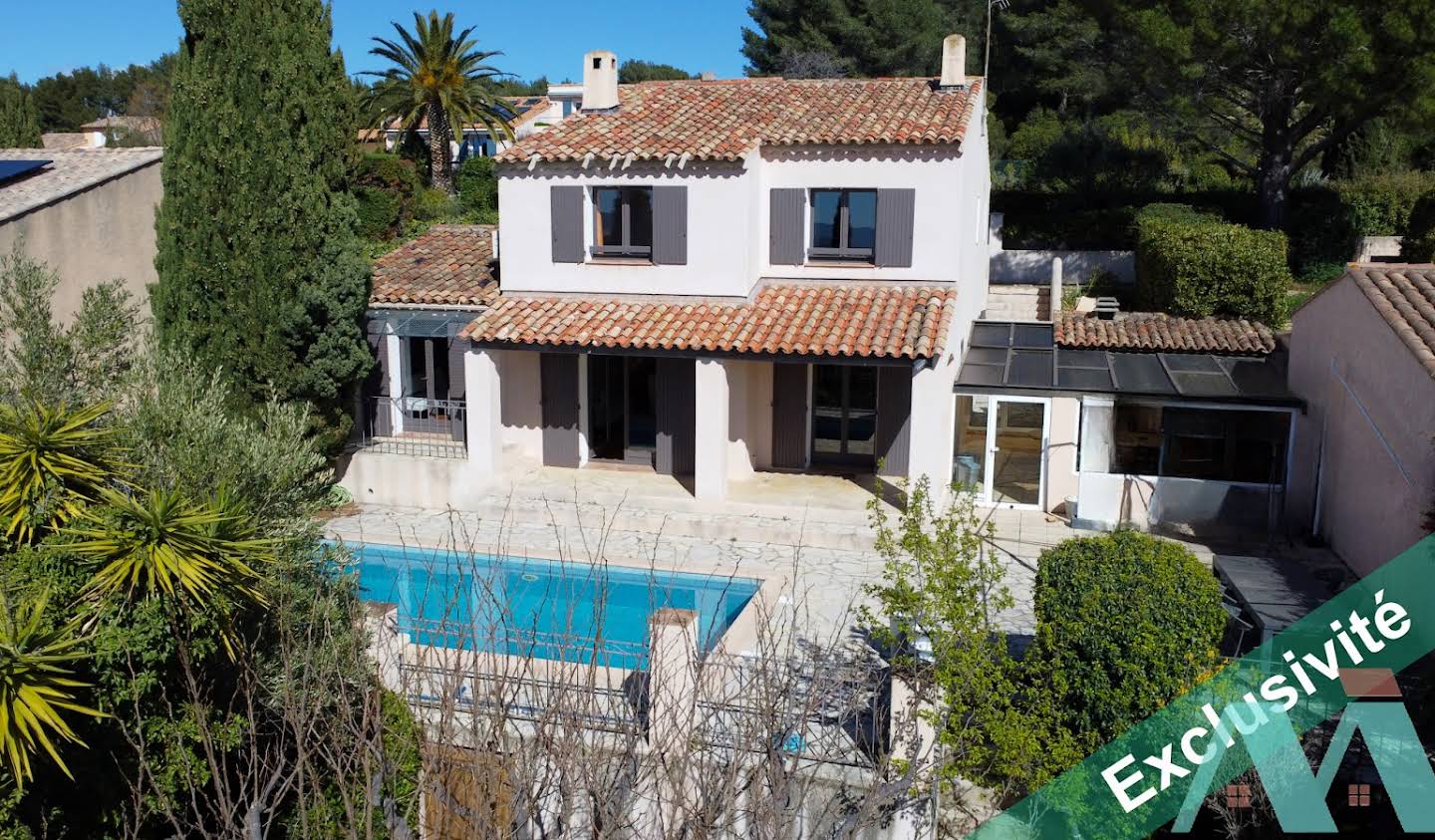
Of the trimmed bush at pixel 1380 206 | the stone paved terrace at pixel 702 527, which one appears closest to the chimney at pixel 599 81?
the stone paved terrace at pixel 702 527

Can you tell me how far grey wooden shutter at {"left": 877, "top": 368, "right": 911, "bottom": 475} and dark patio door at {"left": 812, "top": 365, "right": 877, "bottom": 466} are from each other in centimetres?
34

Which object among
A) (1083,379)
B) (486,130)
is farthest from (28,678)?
(486,130)

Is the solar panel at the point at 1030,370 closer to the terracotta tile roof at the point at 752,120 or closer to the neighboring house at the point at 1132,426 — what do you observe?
the neighboring house at the point at 1132,426

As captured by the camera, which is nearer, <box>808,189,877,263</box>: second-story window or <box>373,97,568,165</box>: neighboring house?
<box>808,189,877,263</box>: second-story window

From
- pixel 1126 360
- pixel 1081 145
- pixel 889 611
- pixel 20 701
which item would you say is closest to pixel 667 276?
pixel 1126 360

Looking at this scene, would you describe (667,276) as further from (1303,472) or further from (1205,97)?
(1205,97)

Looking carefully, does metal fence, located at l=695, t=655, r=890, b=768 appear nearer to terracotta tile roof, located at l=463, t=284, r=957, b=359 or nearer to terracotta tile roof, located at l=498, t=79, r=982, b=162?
terracotta tile roof, located at l=463, t=284, r=957, b=359

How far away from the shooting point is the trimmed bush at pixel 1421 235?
34.5 metres

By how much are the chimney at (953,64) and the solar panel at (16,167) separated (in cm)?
2156

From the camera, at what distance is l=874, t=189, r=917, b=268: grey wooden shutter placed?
2472cm

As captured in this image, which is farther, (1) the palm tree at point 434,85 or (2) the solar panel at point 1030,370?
(1) the palm tree at point 434,85

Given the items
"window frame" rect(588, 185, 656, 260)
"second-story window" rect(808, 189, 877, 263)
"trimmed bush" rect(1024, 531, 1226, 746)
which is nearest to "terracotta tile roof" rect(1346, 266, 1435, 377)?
"trimmed bush" rect(1024, 531, 1226, 746)

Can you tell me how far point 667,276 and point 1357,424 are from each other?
13777 mm

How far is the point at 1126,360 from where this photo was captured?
26.0m
